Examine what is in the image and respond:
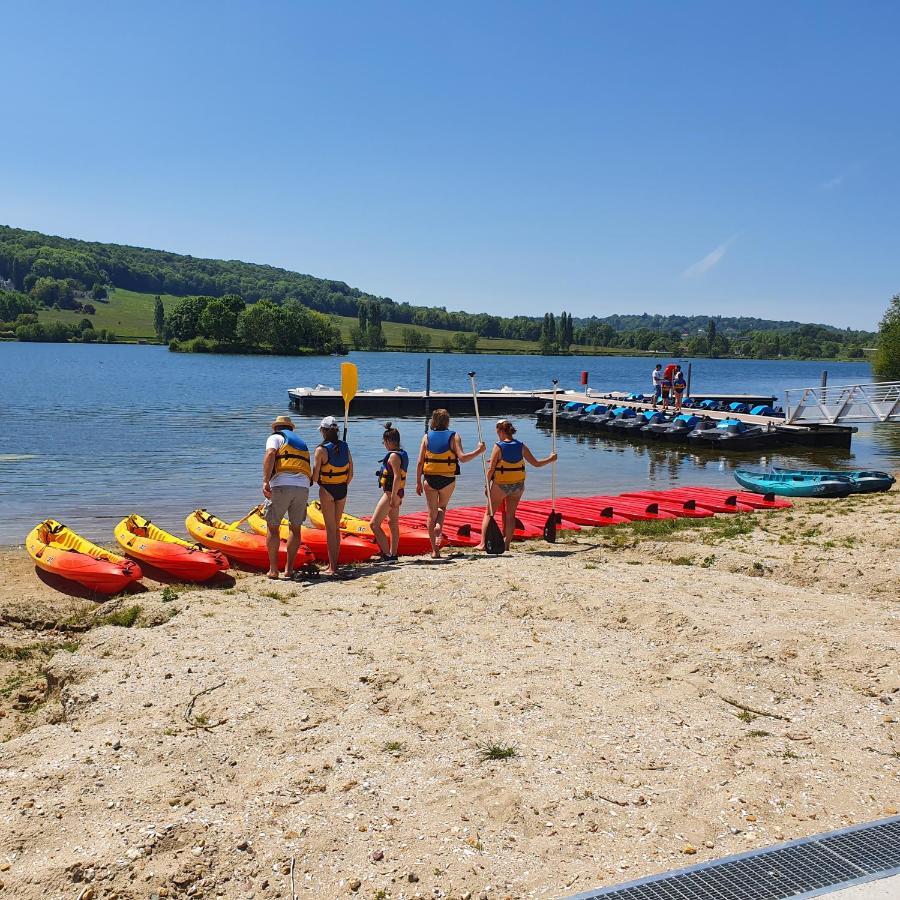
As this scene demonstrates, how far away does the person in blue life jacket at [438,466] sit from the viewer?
34.4 feet

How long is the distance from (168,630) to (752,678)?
5344mm

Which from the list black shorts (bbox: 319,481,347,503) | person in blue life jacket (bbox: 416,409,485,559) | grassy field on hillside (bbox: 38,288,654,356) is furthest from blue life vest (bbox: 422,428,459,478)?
grassy field on hillside (bbox: 38,288,654,356)

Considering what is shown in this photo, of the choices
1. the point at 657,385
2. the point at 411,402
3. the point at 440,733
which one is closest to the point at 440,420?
the point at 440,733

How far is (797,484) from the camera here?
17859mm

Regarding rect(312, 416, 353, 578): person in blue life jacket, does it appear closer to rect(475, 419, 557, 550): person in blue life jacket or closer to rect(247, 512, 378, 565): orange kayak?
rect(247, 512, 378, 565): orange kayak

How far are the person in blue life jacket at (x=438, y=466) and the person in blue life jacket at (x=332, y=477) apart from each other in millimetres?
1007

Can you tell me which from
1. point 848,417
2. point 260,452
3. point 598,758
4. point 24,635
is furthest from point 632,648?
point 848,417

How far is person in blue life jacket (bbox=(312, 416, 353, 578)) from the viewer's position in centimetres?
987

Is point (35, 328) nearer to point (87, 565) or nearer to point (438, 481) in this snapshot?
point (87, 565)

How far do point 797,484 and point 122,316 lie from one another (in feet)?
597

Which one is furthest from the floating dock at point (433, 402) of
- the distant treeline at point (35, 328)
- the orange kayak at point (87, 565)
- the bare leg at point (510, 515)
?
the distant treeline at point (35, 328)

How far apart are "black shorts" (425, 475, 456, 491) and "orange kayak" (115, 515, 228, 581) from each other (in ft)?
9.71

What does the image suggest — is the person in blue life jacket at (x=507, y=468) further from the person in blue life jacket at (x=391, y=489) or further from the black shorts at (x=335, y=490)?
the black shorts at (x=335, y=490)

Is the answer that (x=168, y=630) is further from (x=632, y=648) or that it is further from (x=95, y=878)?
(x=632, y=648)
